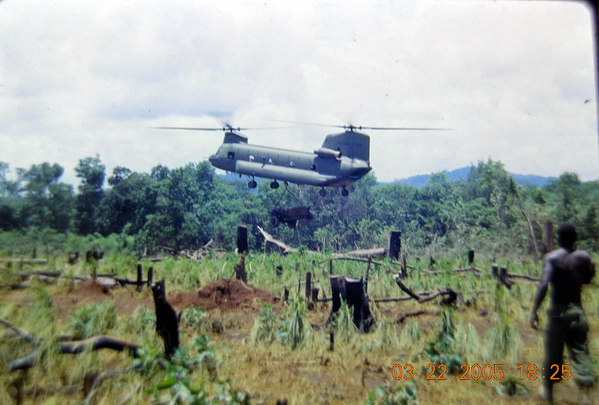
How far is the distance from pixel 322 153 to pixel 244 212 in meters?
16.9

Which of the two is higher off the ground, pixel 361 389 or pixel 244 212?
pixel 244 212

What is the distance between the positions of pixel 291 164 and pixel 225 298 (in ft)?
45.0

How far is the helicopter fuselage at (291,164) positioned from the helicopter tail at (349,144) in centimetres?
126

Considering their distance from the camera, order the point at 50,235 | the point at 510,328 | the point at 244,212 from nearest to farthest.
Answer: the point at 510,328
the point at 50,235
the point at 244,212

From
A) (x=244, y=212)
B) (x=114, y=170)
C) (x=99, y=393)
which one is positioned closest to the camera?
(x=99, y=393)

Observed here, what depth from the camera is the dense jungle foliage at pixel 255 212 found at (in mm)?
20594

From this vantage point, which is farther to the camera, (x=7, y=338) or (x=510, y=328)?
(x=510, y=328)

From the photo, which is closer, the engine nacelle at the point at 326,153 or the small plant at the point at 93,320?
the small plant at the point at 93,320

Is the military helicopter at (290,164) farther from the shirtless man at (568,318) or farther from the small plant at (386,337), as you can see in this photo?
the shirtless man at (568,318)

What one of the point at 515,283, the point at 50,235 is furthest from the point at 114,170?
the point at 515,283

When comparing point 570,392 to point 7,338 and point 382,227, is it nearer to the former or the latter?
point 7,338

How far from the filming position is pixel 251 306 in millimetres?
11914

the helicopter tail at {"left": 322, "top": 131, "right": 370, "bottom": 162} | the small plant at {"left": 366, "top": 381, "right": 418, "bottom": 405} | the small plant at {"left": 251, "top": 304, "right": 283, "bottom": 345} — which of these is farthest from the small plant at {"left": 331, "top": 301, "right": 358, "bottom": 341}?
the helicopter tail at {"left": 322, "top": 131, "right": 370, "bottom": 162}
